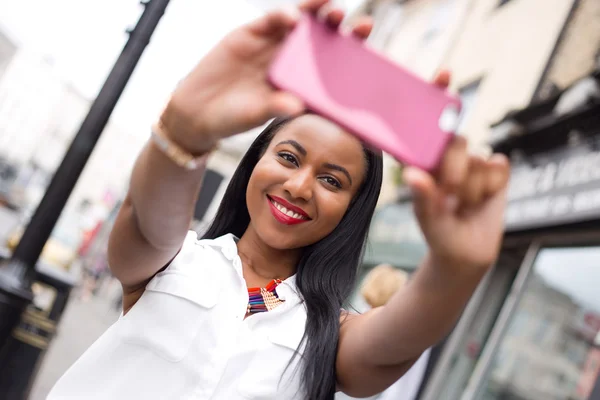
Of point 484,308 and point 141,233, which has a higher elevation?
point 484,308

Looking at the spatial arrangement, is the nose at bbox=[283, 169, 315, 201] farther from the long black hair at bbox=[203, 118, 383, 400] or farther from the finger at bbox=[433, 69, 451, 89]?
the finger at bbox=[433, 69, 451, 89]

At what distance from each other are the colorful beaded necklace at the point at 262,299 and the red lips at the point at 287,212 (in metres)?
0.19

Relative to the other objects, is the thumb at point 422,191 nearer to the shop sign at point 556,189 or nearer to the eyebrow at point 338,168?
the eyebrow at point 338,168

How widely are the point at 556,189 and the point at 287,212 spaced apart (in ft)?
12.9

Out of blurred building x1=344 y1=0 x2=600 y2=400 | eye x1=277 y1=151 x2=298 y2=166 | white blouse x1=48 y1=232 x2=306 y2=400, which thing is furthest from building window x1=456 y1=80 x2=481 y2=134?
white blouse x1=48 y1=232 x2=306 y2=400

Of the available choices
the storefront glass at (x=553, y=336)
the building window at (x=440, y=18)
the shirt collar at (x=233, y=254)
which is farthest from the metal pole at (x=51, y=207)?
the building window at (x=440, y=18)

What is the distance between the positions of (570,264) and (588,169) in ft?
2.67

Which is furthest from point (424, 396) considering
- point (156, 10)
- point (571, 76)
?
point (156, 10)

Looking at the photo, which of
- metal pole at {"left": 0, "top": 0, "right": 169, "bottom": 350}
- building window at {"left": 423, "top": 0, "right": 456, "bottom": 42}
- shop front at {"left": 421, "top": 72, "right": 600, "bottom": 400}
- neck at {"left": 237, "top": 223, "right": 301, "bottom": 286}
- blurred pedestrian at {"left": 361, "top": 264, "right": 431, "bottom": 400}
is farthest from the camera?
building window at {"left": 423, "top": 0, "right": 456, "bottom": 42}

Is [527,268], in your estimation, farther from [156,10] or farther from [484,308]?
[156,10]

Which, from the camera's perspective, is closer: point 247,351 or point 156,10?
point 247,351

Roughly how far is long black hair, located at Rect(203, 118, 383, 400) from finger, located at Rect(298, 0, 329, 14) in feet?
1.94

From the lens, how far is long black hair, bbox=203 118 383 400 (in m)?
1.32

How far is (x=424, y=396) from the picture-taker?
5.93m
